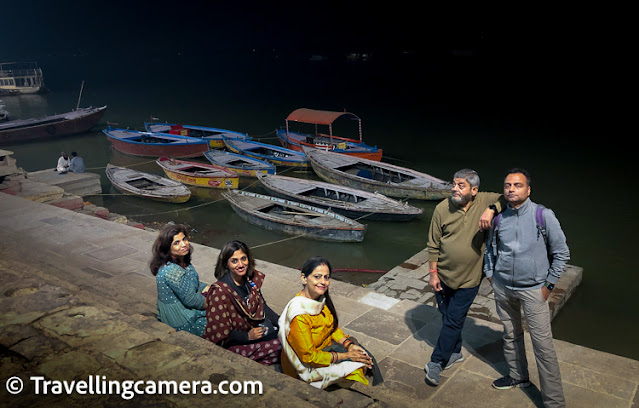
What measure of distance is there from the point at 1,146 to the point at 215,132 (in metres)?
10.6

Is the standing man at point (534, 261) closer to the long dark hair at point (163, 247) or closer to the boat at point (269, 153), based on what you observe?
the long dark hair at point (163, 247)

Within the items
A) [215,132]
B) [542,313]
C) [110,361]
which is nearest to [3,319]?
[110,361]

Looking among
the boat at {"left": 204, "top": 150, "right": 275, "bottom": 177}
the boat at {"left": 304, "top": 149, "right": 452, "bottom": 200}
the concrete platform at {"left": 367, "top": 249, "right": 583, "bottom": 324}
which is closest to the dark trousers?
the concrete platform at {"left": 367, "top": 249, "right": 583, "bottom": 324}

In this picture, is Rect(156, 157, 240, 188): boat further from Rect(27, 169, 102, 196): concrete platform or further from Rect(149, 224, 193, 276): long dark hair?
Rect(149, 224, 193, 276): long dark hair

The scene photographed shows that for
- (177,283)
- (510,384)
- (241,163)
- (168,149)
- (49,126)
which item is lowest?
(241,163)

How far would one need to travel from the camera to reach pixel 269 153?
20656mm

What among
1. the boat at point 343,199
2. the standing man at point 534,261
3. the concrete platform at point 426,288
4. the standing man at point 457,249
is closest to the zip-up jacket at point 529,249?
the standing man at point 534,261

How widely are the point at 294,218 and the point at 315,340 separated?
30.4 feet

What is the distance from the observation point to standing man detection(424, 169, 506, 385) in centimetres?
405

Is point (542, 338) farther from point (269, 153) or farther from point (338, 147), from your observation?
point (269, 153)

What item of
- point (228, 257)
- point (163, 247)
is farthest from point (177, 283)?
point (228, 257)

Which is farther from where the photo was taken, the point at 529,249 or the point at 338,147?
the point at 338,147

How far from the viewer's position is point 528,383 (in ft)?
13.6

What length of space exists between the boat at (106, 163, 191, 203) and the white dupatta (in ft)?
39.9
